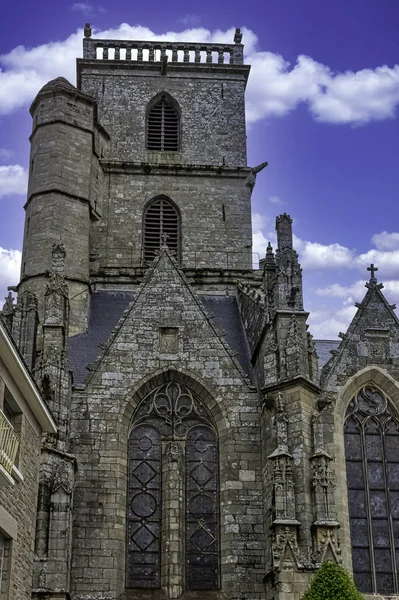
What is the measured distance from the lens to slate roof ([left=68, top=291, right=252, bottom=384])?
71.6 feet

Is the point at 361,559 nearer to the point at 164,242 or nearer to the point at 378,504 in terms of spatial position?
the point at 378,504

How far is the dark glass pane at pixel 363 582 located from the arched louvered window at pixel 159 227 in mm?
11291

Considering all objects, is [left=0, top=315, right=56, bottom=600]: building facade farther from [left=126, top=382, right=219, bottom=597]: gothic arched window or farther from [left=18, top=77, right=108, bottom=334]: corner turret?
[left=18, top=77, right=108, bottom=334]: corner turret

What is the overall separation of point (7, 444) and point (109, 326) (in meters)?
10.0

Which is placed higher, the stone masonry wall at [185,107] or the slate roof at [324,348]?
the stone masonry wall at [185,107]

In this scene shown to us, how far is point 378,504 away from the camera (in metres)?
19.8

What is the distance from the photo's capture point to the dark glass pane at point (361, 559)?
19156 millimetres

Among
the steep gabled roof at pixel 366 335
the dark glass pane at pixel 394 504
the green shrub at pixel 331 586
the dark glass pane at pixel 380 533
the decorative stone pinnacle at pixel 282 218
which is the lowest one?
the green shrub at pixel 331 586

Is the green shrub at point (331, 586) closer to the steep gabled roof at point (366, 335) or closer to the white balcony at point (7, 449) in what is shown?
the steep gabled roof at point (366, 335)

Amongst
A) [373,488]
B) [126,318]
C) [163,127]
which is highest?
[163,127]

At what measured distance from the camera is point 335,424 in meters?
20.3

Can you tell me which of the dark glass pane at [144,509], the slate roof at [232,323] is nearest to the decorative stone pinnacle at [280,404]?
the slate roof at [232,323]

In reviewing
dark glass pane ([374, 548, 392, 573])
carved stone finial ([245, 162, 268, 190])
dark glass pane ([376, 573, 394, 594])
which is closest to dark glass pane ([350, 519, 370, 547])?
dark glass pane ([374, 548, 392, 573])

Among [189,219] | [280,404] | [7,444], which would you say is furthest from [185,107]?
[7,444]
